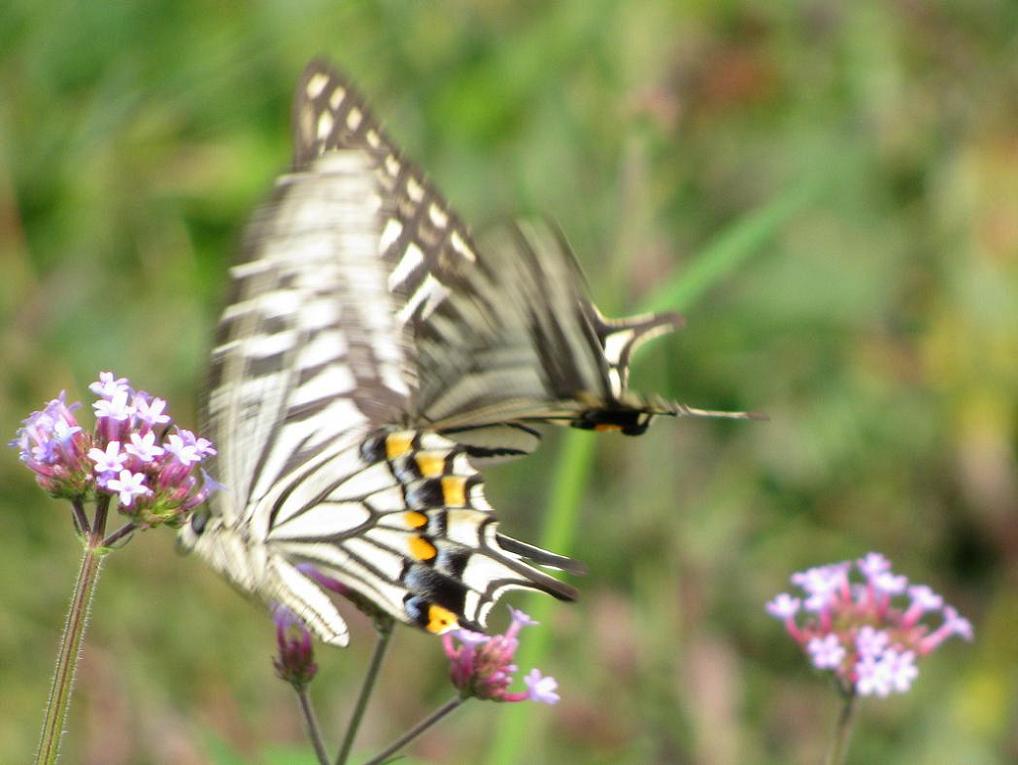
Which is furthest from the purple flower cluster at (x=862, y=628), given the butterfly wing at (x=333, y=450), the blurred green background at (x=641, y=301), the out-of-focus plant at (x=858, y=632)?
the blurred green background at (x=641, y=301)

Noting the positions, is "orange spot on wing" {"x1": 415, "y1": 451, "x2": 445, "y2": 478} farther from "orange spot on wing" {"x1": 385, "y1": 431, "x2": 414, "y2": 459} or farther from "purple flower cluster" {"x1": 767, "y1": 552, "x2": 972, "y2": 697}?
"purple flower cluster" {"x1": 767, "y1": 552, "x2": 972, "y2": 697}

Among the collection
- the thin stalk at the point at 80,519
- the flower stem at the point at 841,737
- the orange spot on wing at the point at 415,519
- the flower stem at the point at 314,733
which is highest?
the orange spot on wing at the point at 415,519

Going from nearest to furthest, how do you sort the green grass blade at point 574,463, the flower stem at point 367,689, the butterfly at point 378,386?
the flower stem at point 367,689 → the butterfly at point 378,386 → the green grass blade at point 574,463

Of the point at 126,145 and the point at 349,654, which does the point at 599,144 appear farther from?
the point at 349,654

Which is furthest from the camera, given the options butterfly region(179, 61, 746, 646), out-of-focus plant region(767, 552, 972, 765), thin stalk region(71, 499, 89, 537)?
out-of-focus plant region(767, 552, 972, 765)

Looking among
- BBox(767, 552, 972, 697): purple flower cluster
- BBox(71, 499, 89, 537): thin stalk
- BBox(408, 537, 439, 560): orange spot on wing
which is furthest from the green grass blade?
BBox(71, 499, 89, 537): thin stalk

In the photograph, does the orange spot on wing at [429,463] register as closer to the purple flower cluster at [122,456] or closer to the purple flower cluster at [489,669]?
the purple flower cluster at [489,669]

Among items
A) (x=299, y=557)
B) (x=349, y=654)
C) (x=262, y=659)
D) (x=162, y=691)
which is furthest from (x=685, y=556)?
(x=299, y=557)

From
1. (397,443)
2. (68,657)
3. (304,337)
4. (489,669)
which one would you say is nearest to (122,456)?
(68,657)
